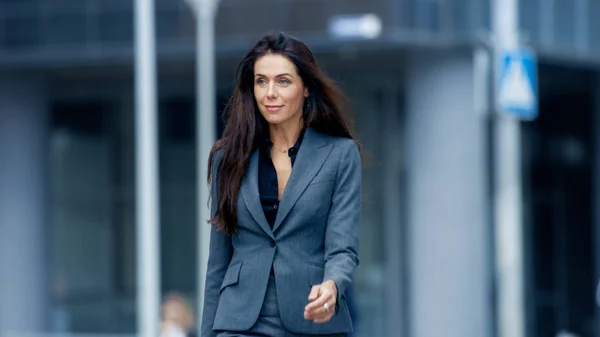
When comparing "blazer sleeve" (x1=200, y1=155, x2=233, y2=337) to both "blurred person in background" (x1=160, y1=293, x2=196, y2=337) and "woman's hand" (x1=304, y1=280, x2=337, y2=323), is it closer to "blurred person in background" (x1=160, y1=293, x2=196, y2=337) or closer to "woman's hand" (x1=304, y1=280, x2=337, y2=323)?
"woman's hand" (x1=304, y1=280, x2=337, y2=323)

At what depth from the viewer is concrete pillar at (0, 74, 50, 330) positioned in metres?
22.1

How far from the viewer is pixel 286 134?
15.1ft

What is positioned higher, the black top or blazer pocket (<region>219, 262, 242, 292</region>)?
the black top

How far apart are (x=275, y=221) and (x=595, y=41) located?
659 inches

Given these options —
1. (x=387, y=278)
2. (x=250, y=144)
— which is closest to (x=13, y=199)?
(x=387, y=278)

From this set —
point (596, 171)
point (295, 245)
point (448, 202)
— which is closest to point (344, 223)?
point (295, 245)

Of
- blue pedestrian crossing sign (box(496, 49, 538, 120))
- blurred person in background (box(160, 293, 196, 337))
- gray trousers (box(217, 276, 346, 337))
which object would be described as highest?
blue pedestrian crossing sign (box(496, 49, 538, 120))

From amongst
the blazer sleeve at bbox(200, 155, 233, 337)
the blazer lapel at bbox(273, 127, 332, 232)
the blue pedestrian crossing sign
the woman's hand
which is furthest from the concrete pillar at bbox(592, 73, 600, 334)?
the woman's hand

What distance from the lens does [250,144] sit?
4.54 m

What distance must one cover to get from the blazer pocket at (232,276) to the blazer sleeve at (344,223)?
11.7 inches

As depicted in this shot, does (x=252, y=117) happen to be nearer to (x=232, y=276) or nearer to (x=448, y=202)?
(x=232, y=276)

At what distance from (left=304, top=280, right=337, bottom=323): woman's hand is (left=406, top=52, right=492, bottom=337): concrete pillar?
1570cm

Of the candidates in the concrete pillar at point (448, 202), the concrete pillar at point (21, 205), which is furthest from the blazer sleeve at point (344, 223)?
the concrete pillar at point (21, 205)

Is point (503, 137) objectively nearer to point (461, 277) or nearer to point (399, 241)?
point (461, 277)
